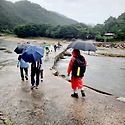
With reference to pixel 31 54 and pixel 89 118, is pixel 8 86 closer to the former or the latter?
pixel 31 54

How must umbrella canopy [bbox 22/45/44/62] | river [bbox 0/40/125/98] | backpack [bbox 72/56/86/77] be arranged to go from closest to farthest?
backpack [bbox 72/56/86/77] < umbrella canopy [bbox 22/45/44/62] < river [bbox 0/40/125/98]

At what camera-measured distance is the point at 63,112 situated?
4211 millimetres

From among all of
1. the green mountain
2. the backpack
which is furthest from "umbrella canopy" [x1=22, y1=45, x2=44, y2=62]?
the green mountain

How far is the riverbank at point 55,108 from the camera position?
3.81 m

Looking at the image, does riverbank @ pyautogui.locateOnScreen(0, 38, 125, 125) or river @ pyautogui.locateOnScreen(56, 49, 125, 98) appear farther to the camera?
river @ pyautogui.locateOnScreen(56, 49, 125, 98)

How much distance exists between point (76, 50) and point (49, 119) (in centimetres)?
222

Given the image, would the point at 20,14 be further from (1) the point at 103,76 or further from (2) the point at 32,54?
(2) the point at 32,54

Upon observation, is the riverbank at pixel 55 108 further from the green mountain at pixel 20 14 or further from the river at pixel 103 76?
the green mountain at pixel 20 14

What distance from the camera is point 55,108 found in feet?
14.6

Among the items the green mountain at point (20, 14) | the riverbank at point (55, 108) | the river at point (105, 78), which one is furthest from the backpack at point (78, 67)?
the green mountain at point (20, 14)

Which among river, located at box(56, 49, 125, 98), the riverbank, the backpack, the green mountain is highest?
the green mountain

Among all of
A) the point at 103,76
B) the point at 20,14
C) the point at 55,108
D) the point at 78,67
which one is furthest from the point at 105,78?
the point at 20,14

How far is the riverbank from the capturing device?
3.81 meters

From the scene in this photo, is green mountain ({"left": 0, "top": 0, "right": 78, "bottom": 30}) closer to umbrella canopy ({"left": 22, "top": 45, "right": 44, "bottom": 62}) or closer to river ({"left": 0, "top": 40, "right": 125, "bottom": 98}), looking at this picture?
river ({"left": 0, "top": 40, "right": 125, "bottom": 98})
